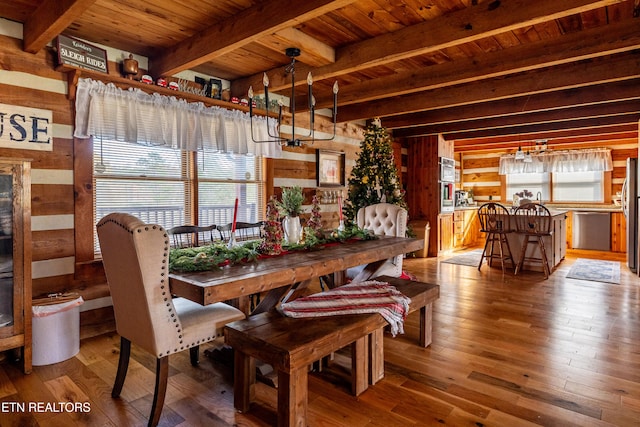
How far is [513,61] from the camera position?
3.36m

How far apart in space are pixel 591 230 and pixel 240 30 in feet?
26.2

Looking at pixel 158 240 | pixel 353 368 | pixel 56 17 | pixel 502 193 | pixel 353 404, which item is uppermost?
pixel 56 17

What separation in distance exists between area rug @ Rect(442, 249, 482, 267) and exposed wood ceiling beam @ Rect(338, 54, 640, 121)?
285 centimetres

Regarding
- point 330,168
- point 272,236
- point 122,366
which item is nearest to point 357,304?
point 272,236

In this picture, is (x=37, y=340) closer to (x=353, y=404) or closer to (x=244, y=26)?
(x=353, y=404)

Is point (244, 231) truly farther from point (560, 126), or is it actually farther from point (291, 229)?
point (560, 126)

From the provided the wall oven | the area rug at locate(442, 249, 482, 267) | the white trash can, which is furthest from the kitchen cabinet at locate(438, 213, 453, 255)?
the white trash can

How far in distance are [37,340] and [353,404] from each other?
2197mm

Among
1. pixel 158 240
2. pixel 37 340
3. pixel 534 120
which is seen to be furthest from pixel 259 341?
pixel 534 120

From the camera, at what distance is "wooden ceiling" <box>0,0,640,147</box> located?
2.52 metres

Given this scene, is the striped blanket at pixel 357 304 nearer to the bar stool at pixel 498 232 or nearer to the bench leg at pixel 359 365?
the bench leg at pixel 359 365

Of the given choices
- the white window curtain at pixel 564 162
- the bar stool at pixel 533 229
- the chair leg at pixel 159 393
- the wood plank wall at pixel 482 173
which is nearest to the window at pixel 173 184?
the chair leg at pixel 159 393

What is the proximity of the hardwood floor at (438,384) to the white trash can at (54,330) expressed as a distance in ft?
0.28

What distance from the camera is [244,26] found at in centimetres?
265
